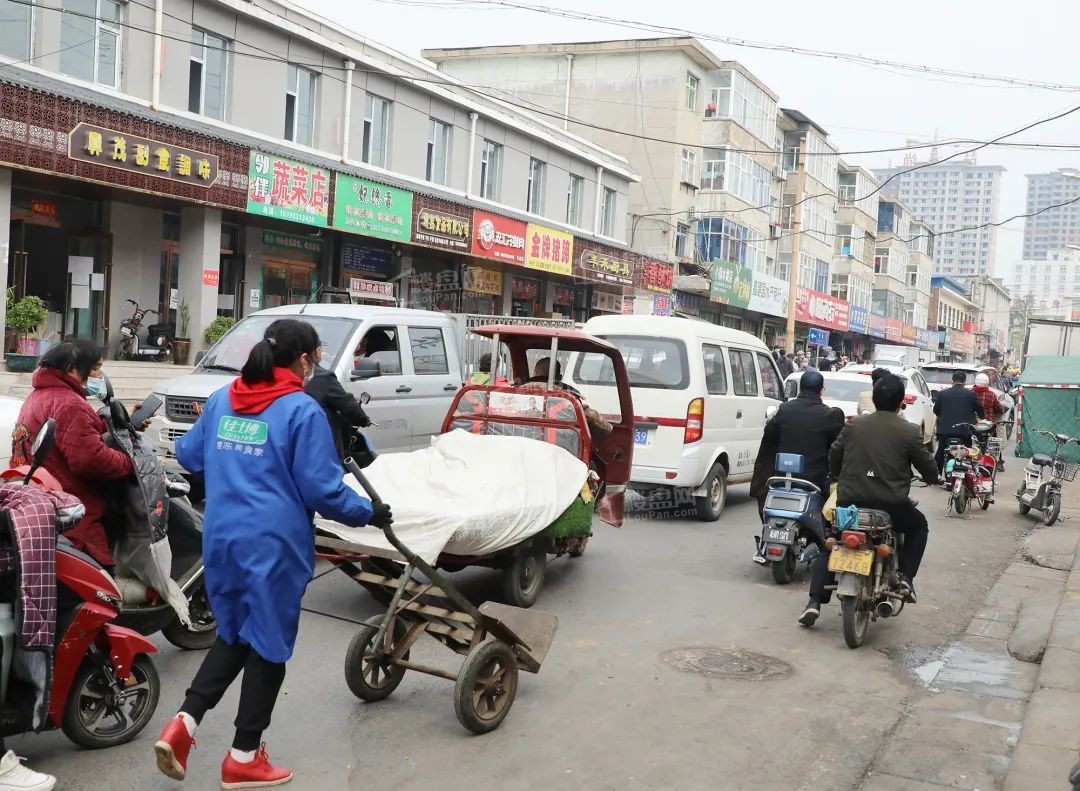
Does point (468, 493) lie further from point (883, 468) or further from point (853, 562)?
point (883, 468)

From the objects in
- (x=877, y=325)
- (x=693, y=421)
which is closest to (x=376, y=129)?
(x=693, y=421)

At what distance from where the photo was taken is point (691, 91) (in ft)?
130

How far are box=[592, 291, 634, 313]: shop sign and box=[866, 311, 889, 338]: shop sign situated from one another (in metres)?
31.9

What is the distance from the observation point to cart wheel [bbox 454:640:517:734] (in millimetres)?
4676

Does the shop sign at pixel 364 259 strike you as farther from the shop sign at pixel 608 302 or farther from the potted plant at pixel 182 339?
the shop sign at pixel 608 302

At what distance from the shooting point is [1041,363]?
20.7 metres

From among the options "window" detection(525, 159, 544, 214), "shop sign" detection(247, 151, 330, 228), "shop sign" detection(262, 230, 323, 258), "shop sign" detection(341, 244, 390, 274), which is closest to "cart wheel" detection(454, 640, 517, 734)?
"shop sign" detection(247, 151, 330, 228)

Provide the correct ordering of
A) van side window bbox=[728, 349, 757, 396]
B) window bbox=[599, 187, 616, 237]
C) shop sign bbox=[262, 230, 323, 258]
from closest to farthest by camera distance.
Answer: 1. van side window bbox=[728, 349, 757, 396]
2. shop sign bbox=[262, 230, 323, 258]
3. window bbox=[599, 187, 616, 237]

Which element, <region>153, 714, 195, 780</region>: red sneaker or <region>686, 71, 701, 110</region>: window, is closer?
<region>153, 714, 195, 780</region>: red sneaker

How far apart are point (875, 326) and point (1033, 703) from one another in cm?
6273

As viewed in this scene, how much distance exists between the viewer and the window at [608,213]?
1371 inches

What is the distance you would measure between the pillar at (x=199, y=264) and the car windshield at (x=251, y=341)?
9.98 metres

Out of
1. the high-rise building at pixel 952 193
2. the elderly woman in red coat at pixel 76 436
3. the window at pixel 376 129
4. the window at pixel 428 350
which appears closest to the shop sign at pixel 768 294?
the window at pixel 376 129

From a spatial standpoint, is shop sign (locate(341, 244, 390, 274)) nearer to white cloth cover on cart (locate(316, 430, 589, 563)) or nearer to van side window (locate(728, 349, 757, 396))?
van side window (locate(728, 349, 757, 396))
